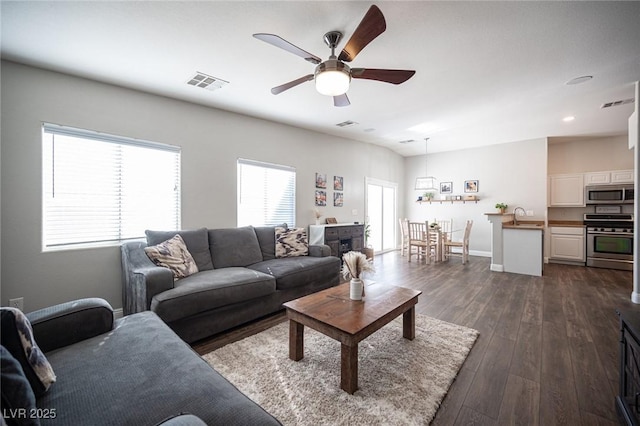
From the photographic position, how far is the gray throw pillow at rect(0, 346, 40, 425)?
2.52 feet

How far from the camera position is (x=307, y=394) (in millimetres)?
1705

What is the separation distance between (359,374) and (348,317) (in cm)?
44

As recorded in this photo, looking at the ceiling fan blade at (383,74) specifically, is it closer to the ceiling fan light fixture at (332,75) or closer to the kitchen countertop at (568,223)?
the ceiling fan light fixture at (332,75)

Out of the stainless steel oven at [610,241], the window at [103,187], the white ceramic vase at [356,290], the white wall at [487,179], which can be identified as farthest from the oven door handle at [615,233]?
the window at [103,187]

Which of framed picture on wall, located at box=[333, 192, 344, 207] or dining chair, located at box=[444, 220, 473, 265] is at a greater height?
framed picture on wall, located at box=[333, 192, 344, 207]

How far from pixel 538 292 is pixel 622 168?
4.30 metres

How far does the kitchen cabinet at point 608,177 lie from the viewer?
5305mm

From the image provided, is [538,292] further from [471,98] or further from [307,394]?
[307,394]

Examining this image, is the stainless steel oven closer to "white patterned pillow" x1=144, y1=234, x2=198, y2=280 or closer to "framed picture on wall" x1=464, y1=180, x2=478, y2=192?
"framed picture on wall" x1=464, y1=180, x2=478, y2=192

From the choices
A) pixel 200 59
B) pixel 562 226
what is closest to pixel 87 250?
pixel 200 59

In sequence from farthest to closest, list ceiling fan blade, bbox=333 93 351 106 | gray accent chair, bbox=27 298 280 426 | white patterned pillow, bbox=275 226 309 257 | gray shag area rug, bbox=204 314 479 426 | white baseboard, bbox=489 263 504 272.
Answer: white baseboard, bbox=489 263 504 272 → white patterned pillow, bbox=275 226 309 257 → ceiling fan blade, bbox=333 93 351 106 → gray shag area rug, bbox=204 314 479 426 → gray accent chair, bbox=27 298 280 426

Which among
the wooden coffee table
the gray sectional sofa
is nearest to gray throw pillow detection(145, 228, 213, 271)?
the gray sectional sofa

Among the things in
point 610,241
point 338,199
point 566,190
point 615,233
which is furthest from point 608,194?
point 338,199

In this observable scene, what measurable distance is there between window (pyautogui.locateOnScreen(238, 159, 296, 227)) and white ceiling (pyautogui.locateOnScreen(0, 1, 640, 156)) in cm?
99
